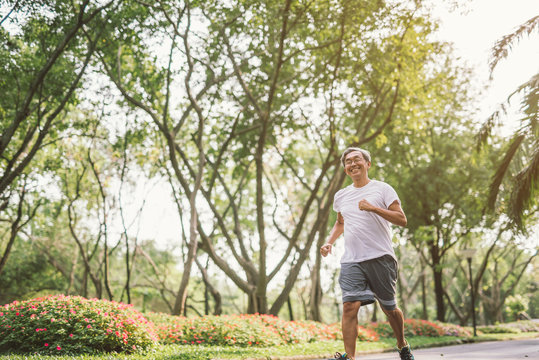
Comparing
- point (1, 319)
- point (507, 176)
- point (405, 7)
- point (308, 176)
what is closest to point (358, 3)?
point (405, 7)

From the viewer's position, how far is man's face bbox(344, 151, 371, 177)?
4.59m

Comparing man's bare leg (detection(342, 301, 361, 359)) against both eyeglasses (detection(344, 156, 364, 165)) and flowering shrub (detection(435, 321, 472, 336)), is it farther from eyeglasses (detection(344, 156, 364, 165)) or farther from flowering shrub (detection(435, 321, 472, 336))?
flowering shrub (detection(435, 321, 472, 336))

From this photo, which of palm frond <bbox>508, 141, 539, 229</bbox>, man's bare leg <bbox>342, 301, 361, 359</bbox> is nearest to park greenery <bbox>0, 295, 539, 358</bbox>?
man's bare leg <bbox>342, 301, 361, 359</bbox>

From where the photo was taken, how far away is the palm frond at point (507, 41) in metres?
11.8

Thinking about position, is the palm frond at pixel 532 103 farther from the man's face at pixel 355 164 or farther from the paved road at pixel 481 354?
the man's face at pixel 355 164

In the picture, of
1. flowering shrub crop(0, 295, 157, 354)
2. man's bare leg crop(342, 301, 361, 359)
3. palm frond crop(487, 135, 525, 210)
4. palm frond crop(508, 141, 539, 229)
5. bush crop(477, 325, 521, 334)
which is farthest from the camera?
bush crop(477, 325, 521, 334)

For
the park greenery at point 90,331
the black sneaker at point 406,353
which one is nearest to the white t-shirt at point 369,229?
the black sneaker at point 406,353

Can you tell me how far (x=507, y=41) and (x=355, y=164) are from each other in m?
9.67

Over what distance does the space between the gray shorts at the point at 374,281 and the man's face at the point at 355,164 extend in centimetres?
87

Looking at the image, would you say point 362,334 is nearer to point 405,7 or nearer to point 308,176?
point 405,7

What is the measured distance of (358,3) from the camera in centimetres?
1219

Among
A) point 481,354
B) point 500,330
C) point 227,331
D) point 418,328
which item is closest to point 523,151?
point 481,354

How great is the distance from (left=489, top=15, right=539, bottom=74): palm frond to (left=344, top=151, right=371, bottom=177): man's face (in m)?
9.20

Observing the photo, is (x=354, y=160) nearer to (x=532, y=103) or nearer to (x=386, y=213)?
(x=386, y=213)
